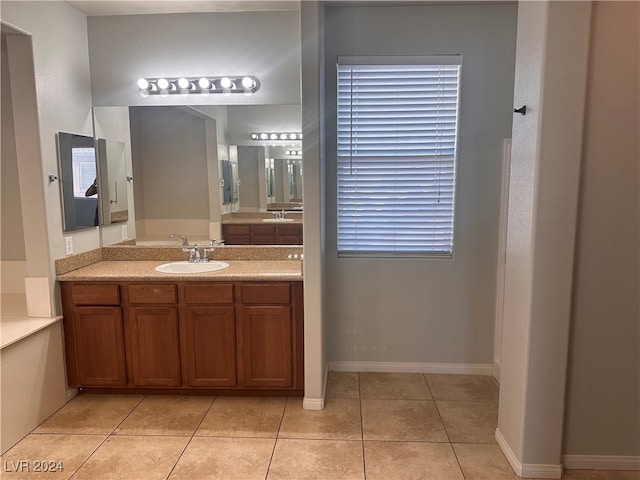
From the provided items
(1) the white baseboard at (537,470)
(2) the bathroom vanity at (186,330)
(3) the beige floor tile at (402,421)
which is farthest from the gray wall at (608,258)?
(2) the bathroom vanity at (186,330)

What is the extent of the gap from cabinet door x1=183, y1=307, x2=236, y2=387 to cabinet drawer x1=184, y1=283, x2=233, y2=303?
57 millimetres

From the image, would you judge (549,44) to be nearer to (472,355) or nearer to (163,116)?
(472,355)

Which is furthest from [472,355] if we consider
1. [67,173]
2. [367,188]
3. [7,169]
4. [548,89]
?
[7,169]

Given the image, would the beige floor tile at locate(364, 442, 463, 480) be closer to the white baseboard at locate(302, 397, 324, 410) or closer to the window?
the white baseboard at locate(302, 397, 324, 410)

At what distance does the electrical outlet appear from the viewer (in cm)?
303

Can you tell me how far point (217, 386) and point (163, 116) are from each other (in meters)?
2.07

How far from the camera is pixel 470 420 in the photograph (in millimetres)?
2779

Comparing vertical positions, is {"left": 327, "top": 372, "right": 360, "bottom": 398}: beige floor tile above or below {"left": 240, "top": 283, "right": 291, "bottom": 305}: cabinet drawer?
below

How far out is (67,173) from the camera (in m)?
3.03

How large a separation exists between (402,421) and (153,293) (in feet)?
6.11

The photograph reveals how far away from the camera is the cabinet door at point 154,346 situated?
Answer: 294 centimetres

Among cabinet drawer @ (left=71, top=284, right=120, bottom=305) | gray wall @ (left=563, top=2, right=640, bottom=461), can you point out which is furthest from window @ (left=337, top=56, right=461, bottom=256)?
cabinet drawer @ (left=71, top=284, right=120, bottom=305)

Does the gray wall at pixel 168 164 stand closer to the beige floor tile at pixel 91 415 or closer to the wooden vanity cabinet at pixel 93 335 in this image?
the wooden vanity cabinet at pixel 93 335

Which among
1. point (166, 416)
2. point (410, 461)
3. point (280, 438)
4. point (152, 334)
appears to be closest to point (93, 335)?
point (152, 334)
